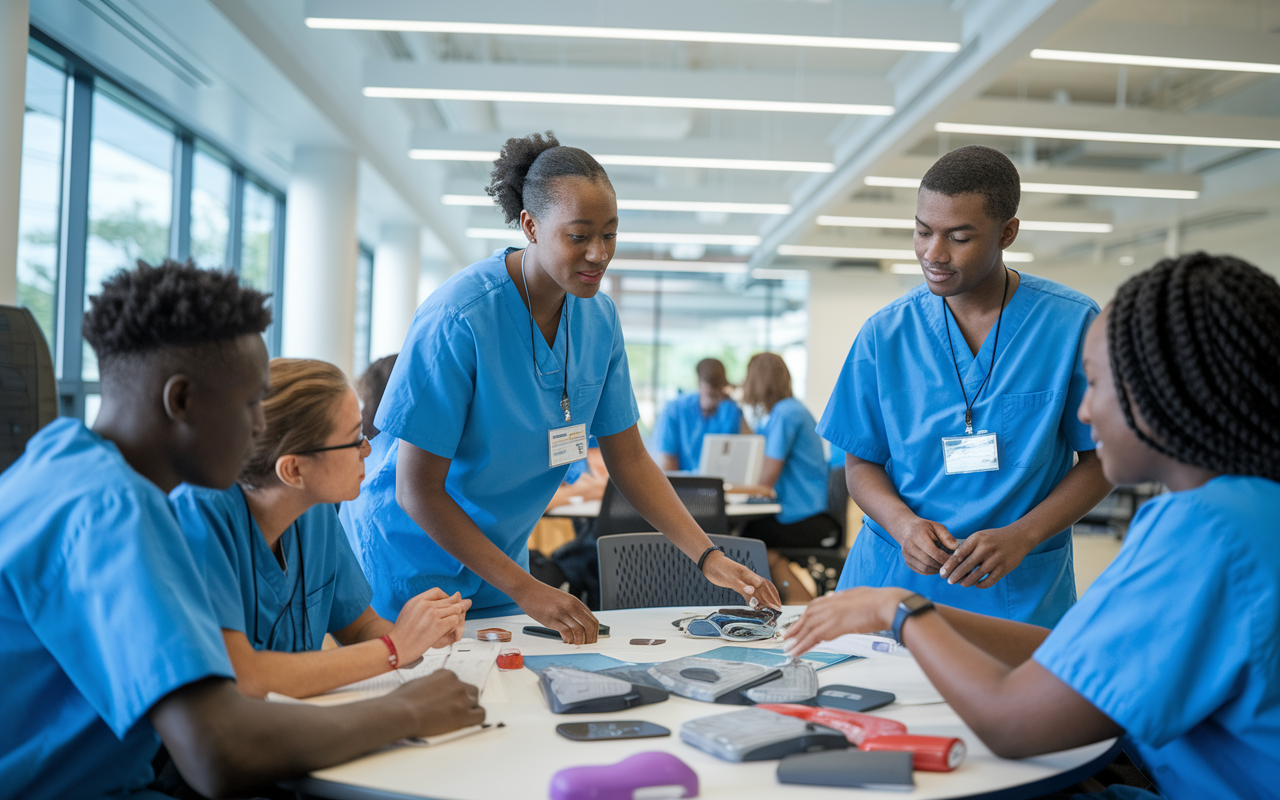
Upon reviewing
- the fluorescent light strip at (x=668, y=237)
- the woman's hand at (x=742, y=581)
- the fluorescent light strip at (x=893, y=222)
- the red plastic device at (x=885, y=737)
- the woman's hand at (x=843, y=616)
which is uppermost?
the fluorescent light strip at (x=893, y=222)

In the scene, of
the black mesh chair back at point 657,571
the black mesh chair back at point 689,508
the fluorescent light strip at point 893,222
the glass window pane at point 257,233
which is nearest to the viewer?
the black mesh chair back at point 657,571

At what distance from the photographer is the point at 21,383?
64.1 inches

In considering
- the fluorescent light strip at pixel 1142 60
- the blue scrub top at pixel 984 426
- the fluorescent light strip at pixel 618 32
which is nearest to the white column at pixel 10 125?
the fluorescent light strip at pixel 618 32

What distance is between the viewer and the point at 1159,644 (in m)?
1.00

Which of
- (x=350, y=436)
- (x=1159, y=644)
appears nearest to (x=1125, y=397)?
(x=1159, y=644)

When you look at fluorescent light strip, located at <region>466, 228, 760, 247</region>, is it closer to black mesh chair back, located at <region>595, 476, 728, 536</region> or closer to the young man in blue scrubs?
black mesh chair back, located at <region>595, 476, 728, 536</region>

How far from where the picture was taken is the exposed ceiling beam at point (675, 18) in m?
4.36

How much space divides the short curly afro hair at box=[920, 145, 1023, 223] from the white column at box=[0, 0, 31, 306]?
3188 millimetres

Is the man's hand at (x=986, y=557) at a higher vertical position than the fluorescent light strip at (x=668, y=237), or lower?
lower

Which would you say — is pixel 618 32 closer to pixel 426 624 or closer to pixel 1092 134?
pixel 1092 134

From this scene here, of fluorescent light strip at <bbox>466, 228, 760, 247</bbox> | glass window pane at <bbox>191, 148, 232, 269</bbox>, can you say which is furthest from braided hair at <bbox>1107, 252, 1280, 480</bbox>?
fluorescent light strip at <bbox>466, 228, 760, 247</bbox>

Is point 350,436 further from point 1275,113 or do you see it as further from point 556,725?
point 1275,113

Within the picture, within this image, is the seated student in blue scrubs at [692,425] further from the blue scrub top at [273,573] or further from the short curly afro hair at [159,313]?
the short curly afro hair at [159,313]

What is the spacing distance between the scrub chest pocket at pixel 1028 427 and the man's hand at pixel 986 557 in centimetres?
19
